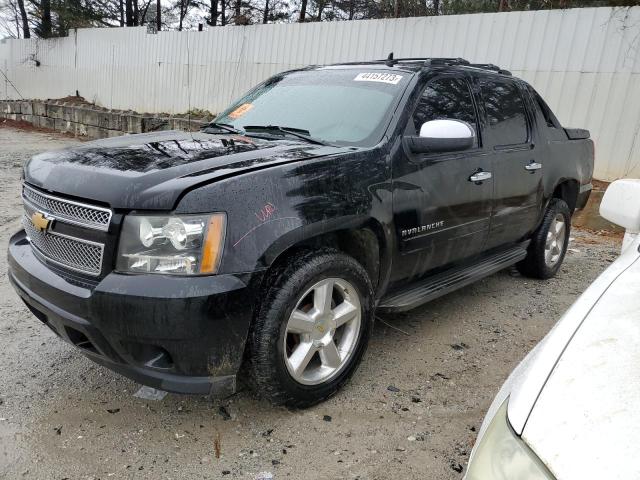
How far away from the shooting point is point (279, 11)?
2352 centimetres

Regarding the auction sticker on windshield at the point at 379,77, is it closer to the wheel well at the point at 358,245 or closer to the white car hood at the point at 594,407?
the wheel well at the point at 358,245

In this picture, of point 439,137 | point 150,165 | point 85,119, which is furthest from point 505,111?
point 85,119

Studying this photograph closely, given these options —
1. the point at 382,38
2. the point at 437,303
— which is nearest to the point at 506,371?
the point at 437,303

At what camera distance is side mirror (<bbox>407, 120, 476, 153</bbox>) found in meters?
3.08

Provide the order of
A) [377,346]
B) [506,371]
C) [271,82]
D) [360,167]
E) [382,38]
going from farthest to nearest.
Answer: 1. [382,38]
2. [271,82]
3. [377,346]
4. [506,371]
5. [360,167]

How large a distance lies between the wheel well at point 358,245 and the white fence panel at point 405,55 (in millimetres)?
6237

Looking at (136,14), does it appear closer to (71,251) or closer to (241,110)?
(241,110)

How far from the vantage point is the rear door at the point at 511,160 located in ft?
12.9

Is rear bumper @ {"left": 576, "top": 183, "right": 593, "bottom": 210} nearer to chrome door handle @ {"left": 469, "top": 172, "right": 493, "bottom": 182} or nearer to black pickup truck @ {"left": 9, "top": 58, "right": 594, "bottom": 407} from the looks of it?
black pickup truck @ {"left": 9, "top": 58, "right": 594, "bottom": 407}

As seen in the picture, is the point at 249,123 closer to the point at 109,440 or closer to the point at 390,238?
the point at 390,238

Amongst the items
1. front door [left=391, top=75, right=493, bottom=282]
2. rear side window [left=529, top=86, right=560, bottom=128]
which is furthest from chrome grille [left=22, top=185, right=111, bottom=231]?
rear side window [left=529, top=86, right=560, bottom=128]

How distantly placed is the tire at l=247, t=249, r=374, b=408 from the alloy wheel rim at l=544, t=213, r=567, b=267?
2.68m

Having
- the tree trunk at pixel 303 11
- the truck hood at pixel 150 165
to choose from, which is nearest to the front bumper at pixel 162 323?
the truck hood at pixel 150 165

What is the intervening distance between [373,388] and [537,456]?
6.29ft
